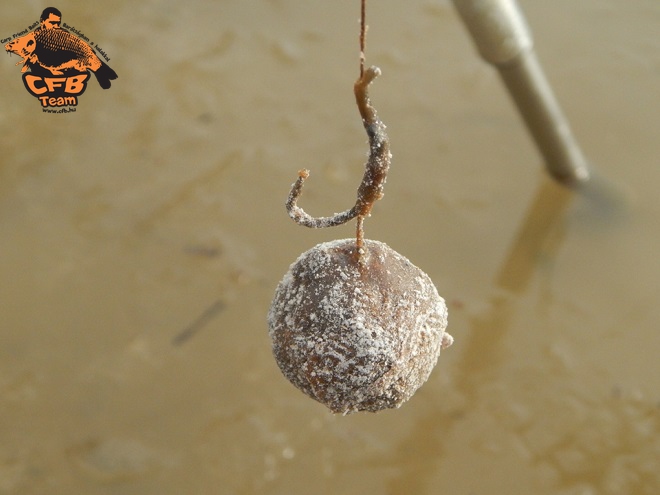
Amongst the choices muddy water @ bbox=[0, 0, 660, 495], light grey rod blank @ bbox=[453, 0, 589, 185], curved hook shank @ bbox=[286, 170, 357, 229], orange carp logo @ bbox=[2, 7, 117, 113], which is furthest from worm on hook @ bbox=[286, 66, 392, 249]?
orange carp logo @ bbox=[2, 7, 117, 113]

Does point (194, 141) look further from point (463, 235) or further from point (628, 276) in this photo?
point (628, 276)

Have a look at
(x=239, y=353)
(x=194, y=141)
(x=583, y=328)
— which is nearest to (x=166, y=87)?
(x=194, y=141)

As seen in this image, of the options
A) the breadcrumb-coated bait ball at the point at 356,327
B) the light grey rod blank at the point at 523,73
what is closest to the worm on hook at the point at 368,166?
the breadcrumb-coated bait ball at the point at 356,327

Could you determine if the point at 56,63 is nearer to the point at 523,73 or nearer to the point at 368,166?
the point at 523,73

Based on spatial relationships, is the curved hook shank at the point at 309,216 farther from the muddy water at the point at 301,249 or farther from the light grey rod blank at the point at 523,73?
the muddy water at the point at 301,249

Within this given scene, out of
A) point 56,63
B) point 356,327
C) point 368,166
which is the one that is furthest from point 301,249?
point 368,166

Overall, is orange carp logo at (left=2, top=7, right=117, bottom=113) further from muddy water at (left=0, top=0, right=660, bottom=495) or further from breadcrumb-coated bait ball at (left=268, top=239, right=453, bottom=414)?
breadcrumb-coated bait ball at (left=268, top=239, right=453, bottom=414)
